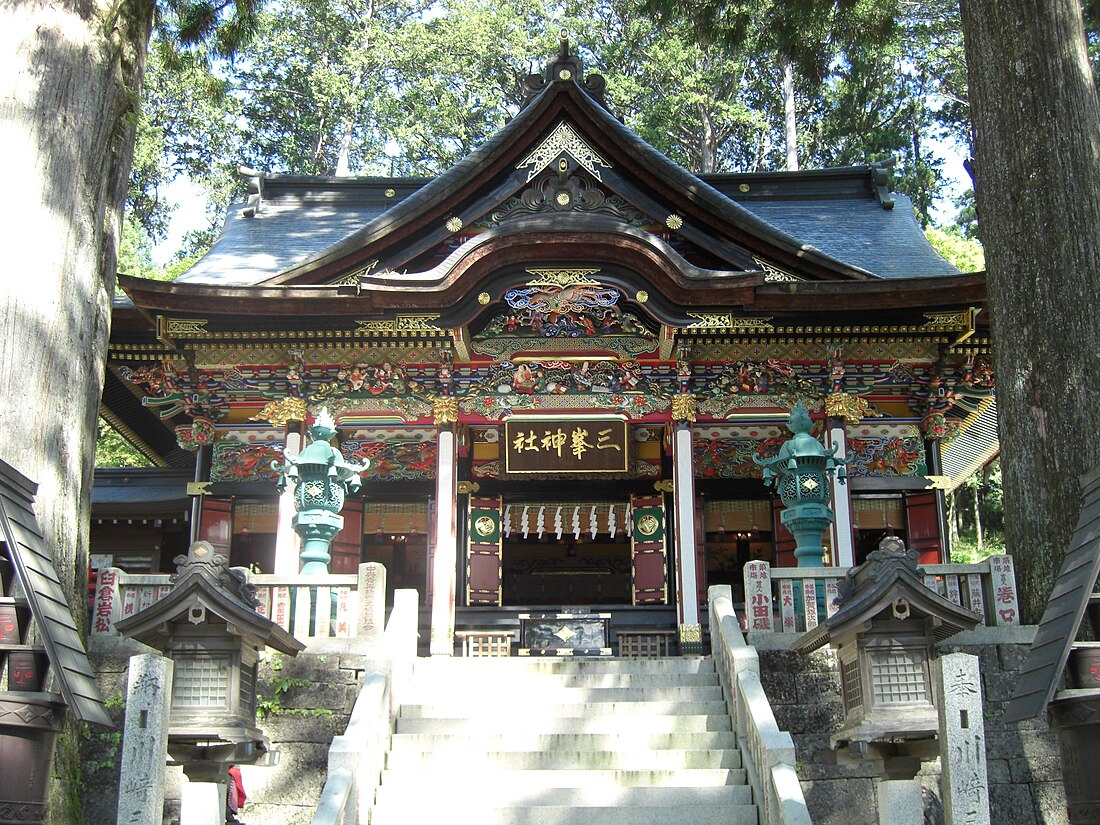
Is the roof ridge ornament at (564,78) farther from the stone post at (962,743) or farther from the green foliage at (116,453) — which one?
the green foliage at (116,453)

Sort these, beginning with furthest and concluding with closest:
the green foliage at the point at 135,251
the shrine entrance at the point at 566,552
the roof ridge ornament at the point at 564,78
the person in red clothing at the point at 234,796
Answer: the green foliage at the point at 135,251, the shrine entrance at the point at 566,552, the roof ridge ornament at the point at 564,78, the person in red clothing at the point at 234,796

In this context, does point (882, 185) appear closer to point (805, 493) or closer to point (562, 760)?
point (805, 493)

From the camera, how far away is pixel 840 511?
1262cm

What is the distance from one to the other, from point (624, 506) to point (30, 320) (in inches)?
322

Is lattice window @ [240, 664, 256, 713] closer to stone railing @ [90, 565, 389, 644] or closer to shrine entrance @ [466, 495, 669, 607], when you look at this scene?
stone railing @ [90, 565, 389, 644]

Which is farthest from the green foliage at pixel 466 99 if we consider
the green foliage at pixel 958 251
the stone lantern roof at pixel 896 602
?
the stone lantern roof at pixel 896 602

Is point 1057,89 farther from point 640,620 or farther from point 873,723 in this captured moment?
point 640,620

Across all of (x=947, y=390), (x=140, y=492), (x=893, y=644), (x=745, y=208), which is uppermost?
(x=745, y=208)

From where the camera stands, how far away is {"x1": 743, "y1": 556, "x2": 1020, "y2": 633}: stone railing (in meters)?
8.91

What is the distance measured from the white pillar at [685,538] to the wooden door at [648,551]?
4.25ft

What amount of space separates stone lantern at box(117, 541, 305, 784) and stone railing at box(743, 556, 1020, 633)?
3980mm

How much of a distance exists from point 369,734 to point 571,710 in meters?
1.84

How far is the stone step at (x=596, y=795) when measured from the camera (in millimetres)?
7535

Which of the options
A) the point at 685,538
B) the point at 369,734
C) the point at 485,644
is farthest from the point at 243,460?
the point at 369,734
